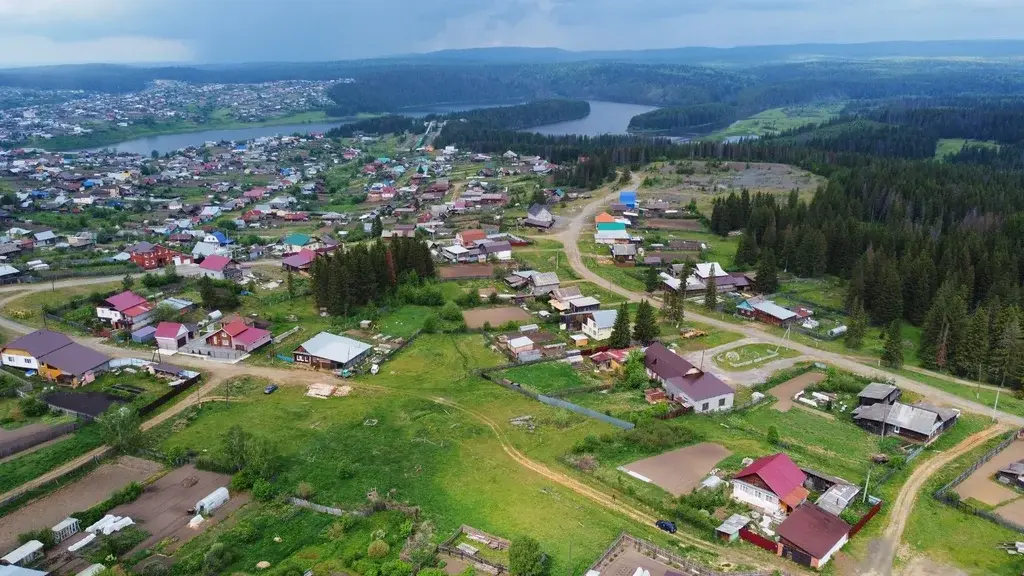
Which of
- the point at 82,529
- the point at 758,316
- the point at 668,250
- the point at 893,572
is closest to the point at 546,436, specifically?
the point at 893,572

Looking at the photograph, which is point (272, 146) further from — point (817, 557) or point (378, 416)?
point (817, 557)

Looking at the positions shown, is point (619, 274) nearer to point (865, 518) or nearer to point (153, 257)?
point (865, 518)

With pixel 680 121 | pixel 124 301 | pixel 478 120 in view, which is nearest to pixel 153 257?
pixel 124 301

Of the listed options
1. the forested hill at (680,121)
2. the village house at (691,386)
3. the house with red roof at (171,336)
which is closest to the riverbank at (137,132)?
the forested hill at (680,121)

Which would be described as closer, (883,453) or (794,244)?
(883,453)

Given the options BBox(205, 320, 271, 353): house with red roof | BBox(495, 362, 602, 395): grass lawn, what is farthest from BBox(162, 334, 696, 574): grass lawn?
BBox(205, 320, 271, 353): house with red roof

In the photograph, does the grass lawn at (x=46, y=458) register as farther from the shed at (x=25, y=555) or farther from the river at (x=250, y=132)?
the river at (x=250, y=132)
